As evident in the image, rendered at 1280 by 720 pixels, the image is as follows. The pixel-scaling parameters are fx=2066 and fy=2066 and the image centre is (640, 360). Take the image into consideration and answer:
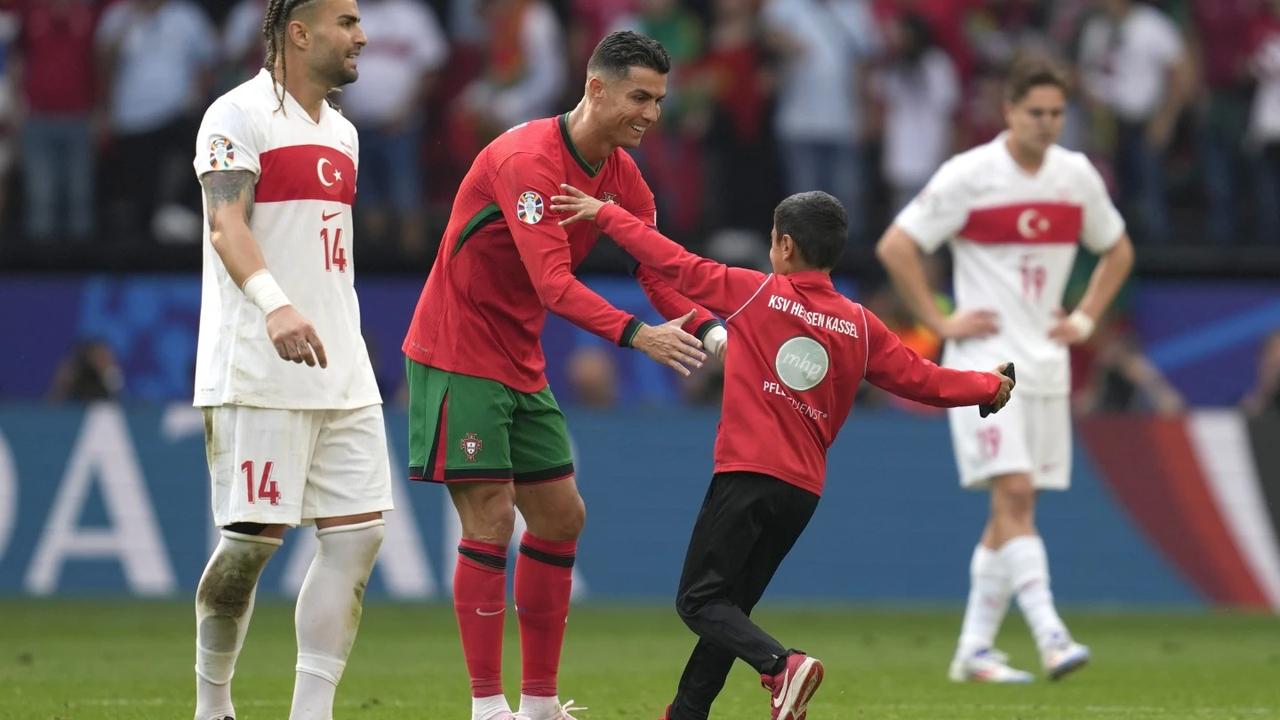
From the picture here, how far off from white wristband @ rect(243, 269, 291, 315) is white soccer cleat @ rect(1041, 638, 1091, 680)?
430 cm

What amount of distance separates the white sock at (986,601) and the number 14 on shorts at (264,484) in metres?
4.12

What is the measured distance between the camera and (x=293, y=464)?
6.78 metres

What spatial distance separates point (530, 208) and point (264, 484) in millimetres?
1292

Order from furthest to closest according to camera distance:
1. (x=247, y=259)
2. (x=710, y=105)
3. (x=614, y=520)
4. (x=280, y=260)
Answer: (x=710, y=105) → (x=614, y=520) → (x=280, y=260) → (x=247, y=259)

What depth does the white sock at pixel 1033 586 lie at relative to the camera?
939 centimetres

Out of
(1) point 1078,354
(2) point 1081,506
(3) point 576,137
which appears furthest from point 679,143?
(3) point 576,137

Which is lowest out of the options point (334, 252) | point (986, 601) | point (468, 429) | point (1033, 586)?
point (986, 601)

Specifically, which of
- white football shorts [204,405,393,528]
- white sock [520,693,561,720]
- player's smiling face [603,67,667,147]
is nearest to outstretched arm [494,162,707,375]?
player's smiling face [603,67,667,147]

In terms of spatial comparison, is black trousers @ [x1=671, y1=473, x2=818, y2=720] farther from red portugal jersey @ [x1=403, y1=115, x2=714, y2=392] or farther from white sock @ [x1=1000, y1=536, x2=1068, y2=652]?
white sock @ [x1=1000, y1=536, x2=1068, y2=652]

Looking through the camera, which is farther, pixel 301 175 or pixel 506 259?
pixel 506 259

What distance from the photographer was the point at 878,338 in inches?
275

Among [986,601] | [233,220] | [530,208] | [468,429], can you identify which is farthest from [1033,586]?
[233,220]

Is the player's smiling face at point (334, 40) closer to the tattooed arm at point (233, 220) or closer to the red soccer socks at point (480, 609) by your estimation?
the tattooed arm at point (233, 220)

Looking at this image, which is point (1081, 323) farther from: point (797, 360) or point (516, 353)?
point (516, 353)
